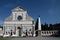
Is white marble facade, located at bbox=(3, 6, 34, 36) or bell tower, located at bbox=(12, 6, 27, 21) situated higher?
bell tower, located at bbox=(12, 6, 27, 21)

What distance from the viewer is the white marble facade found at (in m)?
41.0

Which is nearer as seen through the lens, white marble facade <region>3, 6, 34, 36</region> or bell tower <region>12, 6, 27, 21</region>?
white marble facade <region>3, 6, 34, 36</region>

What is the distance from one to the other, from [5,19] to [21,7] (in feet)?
18.9

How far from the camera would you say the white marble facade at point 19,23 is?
41031 millimetres

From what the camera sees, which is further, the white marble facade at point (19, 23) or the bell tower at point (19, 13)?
the bell tower at point (19, 13)

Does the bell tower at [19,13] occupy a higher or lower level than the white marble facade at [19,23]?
higher

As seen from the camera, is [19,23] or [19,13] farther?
[19,13]

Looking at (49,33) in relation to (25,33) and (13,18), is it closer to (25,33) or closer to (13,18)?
(25,33)

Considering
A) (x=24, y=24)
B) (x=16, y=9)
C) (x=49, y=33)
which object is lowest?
(x=49, y=33)

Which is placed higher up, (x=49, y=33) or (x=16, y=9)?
(x=16, y=9)

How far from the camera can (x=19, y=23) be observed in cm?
4184

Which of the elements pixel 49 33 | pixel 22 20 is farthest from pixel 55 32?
pixel 22 20

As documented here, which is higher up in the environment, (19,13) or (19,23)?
(19,13)

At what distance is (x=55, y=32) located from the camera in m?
40.8
